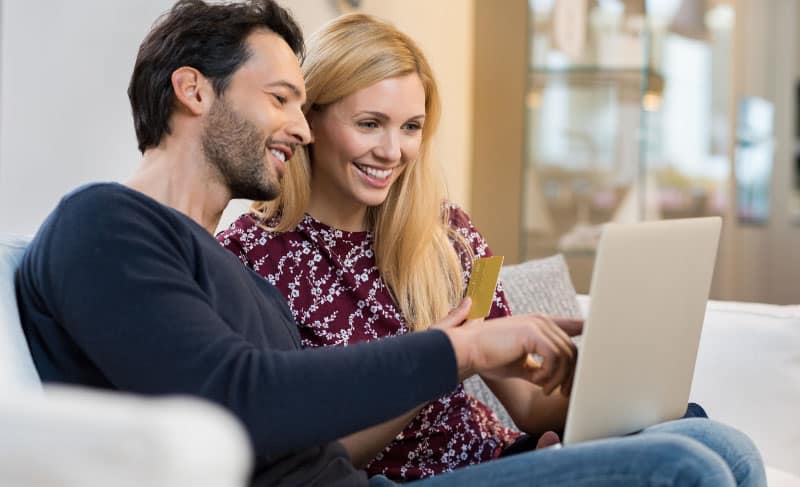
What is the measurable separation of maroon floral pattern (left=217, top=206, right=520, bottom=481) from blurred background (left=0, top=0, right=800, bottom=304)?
305 millimetres

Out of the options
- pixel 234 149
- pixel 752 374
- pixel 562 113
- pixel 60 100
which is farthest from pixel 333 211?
pixel 562 113

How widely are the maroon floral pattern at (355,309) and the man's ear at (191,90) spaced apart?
344 millimetres

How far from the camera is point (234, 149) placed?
4.57ft

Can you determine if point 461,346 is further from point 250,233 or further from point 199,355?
point 250,233

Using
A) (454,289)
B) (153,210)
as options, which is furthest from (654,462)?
(454,289)

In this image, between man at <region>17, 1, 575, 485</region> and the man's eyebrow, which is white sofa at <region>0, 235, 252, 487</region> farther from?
the man's eyebrow

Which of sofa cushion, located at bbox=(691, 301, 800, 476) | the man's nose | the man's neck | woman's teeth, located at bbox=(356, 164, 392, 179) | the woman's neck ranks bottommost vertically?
Answer: sofa cushion, located at bbox=(691, 301, 800, 476)

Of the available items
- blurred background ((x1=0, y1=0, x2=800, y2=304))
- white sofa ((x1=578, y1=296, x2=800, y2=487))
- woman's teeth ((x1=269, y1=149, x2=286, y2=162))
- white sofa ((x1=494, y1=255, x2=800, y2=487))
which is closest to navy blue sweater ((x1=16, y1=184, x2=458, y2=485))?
woman's teeth ((x1=269, y1=149, x2=286, y2=162))

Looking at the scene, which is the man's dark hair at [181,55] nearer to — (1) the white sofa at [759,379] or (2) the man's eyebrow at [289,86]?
(2) the man's eyebrow at [289,86]

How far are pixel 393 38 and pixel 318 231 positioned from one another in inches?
13.8

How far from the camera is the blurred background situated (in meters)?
1.82

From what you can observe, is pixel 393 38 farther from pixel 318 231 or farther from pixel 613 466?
pixel 613 466

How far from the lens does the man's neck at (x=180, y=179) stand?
136cm

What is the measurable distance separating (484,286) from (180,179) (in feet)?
1.39
